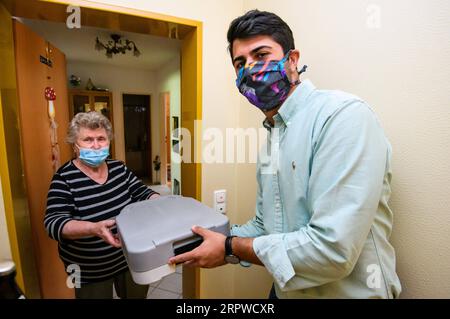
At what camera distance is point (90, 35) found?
2988 mm

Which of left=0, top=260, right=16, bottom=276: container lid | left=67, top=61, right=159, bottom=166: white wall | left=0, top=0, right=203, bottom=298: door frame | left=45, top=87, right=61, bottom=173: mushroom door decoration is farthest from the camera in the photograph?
left=67, top=61, right=159, bottom=166: white wall

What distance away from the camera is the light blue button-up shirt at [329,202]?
49 centimetres

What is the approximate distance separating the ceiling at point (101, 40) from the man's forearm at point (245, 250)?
2863 millimetres

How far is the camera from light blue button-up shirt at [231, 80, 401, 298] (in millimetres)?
495

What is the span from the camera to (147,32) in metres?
1.21

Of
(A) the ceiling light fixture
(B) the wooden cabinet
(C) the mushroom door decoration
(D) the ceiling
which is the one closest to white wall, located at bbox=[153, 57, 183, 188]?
(D) the ceiling

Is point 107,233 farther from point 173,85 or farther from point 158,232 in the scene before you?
point 173,85

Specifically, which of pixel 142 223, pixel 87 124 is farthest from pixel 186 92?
pixel 142 223

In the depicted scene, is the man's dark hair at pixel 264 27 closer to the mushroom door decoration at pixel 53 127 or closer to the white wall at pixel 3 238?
the white wall at pixel 3 238

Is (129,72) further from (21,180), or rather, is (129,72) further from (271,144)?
(271,144)

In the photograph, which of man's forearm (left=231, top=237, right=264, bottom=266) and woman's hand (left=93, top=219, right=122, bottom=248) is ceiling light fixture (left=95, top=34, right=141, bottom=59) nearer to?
woman's hand (left=93, top=219, right=122, bottom=248)

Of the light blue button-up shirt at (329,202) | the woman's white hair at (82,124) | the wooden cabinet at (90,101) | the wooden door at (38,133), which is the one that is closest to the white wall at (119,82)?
the wooden cabinet at (90,101)

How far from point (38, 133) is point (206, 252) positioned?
4.39ft

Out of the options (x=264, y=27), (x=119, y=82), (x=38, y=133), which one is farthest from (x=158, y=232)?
(x=119, y=82)
